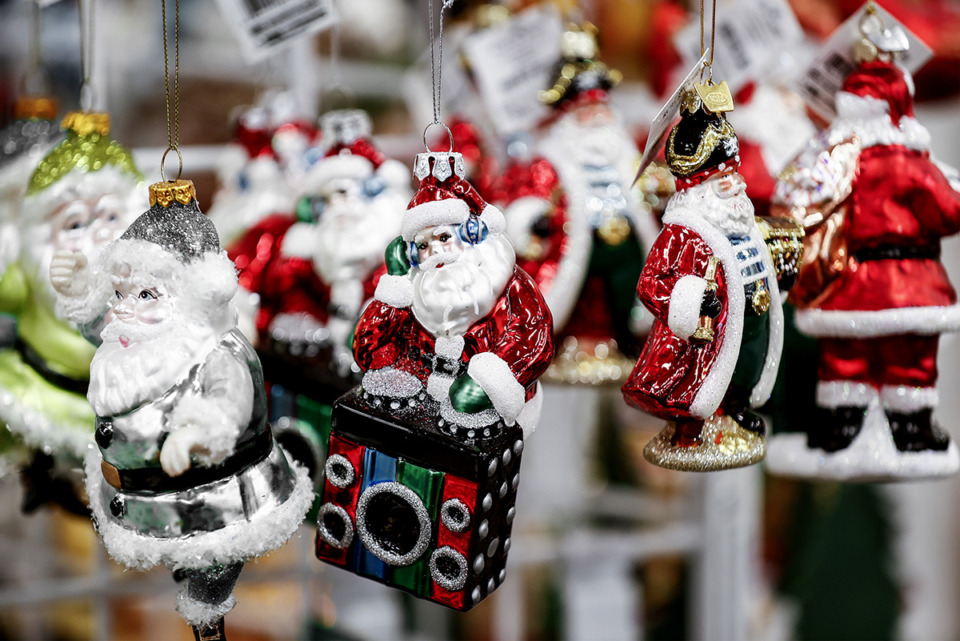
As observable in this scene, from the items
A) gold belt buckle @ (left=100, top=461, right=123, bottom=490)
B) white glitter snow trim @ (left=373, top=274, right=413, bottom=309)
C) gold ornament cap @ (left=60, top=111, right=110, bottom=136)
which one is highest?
gold ornament cap @ (left=60, top=111, right=110, bottom=136)

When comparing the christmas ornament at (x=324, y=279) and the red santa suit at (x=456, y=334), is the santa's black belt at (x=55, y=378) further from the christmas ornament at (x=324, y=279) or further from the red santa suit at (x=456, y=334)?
the red santa suit at (x=456, y=334)

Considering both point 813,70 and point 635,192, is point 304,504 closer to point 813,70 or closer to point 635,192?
point 635,192

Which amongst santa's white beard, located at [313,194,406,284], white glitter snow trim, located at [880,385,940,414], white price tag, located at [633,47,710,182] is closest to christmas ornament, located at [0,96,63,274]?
santa's white beard, located at [313,194,406,284]

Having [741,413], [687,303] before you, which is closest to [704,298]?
[687,303]

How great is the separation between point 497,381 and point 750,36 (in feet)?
2.32

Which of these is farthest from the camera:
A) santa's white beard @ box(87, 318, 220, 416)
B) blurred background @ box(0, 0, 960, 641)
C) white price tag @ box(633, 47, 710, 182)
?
blurred background @ box(0, 0, 960, 641)

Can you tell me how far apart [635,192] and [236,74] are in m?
1.28

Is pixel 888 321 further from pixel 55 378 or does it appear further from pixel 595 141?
pixel 55 378

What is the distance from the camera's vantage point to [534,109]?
1.55 meters

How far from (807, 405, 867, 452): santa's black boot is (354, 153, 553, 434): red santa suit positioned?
39cm

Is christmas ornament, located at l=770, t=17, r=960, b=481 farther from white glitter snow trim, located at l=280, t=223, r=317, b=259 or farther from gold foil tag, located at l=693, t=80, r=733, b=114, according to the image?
white glitter snow trim, located at l=280, t=223, r=317, b=259

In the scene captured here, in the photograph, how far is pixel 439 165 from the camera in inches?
38.4

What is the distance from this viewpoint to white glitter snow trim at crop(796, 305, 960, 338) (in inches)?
44.8

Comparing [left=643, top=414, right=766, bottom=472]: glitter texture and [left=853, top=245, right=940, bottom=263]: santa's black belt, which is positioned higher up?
[left=853, top=245, right=940, bottom=263]: santa's black belt
